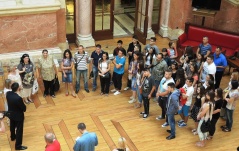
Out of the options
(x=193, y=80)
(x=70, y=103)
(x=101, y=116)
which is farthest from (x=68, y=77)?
(x=193, y=80)

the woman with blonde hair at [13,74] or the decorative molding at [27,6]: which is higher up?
the decorative molding at [27,6]

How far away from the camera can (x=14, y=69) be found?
7.63 metres

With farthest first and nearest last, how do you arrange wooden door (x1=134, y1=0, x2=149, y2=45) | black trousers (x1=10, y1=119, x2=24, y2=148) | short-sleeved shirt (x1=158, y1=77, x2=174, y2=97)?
wooden door (x1=134, y1=0, x2=149, y2=45) → short-sleeved shirt (x1=158, y1=77, x2=174, y2=97) → black trousers (x1=10, y1=119, x2=24, y2=148)

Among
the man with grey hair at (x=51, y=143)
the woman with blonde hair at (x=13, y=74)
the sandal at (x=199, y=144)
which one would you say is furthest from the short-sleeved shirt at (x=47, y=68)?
the sandal at (x=199, y=144)

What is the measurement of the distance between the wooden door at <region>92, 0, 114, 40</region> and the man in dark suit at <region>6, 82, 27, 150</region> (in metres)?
5.20

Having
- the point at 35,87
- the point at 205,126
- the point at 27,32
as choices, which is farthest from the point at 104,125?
the point at 27,32

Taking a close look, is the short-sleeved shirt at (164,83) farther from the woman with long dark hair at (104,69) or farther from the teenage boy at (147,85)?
the woman with long dark hair at (104,69)

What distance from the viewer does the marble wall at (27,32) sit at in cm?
954

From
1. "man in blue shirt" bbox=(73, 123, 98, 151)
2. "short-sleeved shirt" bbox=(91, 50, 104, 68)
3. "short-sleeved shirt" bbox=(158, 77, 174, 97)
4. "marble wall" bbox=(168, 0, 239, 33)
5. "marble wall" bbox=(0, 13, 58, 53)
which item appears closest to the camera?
"man in blue shirt" bbox=(73, 123, 98, 151)

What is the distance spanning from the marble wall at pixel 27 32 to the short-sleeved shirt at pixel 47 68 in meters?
1.80

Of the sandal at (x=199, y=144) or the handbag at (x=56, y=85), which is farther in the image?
the handbag at (x=56, y=85)

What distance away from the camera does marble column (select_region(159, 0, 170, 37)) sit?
40.0 ft

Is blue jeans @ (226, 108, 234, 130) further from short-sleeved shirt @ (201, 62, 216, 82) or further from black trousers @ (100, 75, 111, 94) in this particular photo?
black trousers @ (100, 75, 111, 94)

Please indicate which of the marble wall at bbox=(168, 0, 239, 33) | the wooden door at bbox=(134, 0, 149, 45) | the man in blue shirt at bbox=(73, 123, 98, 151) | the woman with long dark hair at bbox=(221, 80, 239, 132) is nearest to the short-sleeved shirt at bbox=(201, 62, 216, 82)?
the woman with long dark hair at bbox=(221, 80, 239, 132)
